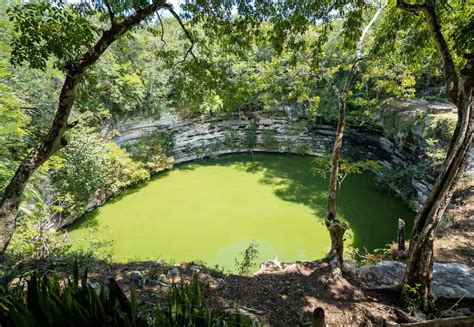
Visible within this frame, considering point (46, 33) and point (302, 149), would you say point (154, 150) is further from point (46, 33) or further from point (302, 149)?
point (46, 33)

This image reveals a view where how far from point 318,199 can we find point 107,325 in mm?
7125

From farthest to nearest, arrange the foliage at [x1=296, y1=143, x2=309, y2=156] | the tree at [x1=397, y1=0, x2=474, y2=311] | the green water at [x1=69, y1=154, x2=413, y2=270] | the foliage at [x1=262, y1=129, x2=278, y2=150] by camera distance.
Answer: the foliage at [x1=262, y1=129, x2=278, y2=150], the foliage at [x1=296, y1=143, x2=309, y2=156], the green water at [x1=69, y1=154, x2=413, y2=270], the tree at [x1=397, y1=0, x2=474, y2=311]

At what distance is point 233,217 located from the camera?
7008mm

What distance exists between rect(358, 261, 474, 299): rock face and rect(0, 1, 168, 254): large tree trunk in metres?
3.29

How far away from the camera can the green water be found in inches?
221

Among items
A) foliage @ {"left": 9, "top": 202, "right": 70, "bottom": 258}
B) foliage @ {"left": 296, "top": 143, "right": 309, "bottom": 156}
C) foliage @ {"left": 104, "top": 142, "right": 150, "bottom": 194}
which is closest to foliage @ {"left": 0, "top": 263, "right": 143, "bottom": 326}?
foliage @ {"left": 9, "top": 202, "right": 70, "bottom": 258}

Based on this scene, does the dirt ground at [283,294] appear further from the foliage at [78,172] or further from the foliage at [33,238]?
the foliage at [78,172]

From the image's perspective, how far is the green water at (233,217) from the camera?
560 centimetres

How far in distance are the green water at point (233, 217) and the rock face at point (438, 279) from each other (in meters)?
2.23

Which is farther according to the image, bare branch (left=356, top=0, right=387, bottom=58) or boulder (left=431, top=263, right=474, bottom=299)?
bare branch (left=356, top=0, right=387, bottom=58)

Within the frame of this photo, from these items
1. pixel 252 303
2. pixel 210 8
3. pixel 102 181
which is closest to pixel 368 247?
pixel 252 303

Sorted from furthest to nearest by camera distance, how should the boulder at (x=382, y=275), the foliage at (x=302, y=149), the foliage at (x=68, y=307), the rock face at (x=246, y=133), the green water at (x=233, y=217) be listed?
the foliage at (x=302, y=149) < the rock face at (x=246, y=133) < the green water at (x=233, y=217) < the boulder at (x=382, y=275) < the foliage at (x=68, y=307)

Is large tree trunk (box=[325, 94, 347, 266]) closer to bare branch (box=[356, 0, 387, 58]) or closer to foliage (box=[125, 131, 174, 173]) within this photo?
bare branch (box=[356, 0, 387, 58])

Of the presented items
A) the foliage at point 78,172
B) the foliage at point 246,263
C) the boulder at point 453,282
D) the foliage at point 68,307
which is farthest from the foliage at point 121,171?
the boulder at point 453,282
